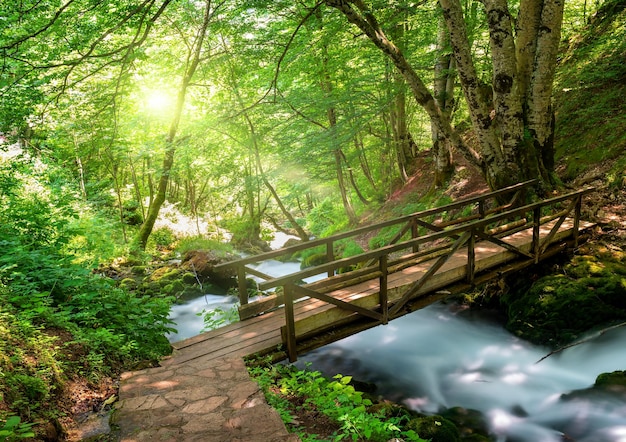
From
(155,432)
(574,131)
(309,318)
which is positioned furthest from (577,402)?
(574,131)

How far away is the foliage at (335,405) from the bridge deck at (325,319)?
53 cm

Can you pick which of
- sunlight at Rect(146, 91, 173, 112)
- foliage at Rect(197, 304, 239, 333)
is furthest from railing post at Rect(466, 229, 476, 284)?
sunlight at Rect(146, 91, 173, 112)

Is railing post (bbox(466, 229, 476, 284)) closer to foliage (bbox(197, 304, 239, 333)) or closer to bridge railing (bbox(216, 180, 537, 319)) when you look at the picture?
bridge railing (bbox(216, 180, 537, 319))

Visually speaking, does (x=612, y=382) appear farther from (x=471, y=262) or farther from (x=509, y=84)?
(x=509, y=84)

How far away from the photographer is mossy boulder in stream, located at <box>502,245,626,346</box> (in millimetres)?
6594

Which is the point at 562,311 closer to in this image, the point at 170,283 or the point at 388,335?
the point at 388,335

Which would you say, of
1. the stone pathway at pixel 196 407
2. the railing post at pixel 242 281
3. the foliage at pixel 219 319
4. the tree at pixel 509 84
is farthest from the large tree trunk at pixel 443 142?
the stone pathway at pixel 196 407

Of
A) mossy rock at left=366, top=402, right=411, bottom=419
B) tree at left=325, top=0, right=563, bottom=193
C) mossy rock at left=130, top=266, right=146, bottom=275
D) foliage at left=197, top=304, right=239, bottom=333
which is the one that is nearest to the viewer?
mossy rock at left=366, top=402, right=411, bottom=419

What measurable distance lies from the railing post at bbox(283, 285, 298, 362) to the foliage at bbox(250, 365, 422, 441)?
0.25m

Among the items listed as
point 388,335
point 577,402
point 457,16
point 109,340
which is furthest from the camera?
point 388,335

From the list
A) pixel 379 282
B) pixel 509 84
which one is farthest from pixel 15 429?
pixel 509 84

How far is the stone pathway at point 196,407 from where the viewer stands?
2.90 metres

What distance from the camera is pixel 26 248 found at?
5703 millimetres

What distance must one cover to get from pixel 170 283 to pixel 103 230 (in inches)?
110
